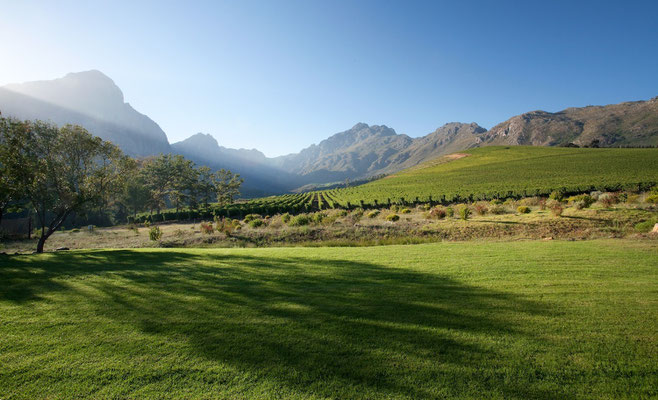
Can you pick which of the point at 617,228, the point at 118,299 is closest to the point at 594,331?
the point at 118,299

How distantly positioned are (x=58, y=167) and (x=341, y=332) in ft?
69.6

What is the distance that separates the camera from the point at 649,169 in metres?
48.2

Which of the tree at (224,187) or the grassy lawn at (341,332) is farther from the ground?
the tree at (224,187)

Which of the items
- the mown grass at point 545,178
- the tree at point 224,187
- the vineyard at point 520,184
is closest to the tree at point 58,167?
the vineyard at point 520,184

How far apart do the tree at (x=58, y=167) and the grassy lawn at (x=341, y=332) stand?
11745mm

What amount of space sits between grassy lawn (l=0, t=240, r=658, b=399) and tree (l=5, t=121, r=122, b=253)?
1175cm

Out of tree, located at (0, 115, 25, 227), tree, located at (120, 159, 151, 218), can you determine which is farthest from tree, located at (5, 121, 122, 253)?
tree, located at (120, 159, 151, 218)

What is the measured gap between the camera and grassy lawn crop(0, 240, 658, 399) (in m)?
2.83

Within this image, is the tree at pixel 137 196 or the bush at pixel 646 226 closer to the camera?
the bush at pixel 646 226

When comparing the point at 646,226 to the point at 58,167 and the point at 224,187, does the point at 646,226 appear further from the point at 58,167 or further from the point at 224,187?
the point at 224,187

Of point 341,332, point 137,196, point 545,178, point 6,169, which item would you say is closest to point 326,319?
point 341,332

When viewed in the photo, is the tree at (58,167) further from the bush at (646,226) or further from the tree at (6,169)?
the bush at (646,226)

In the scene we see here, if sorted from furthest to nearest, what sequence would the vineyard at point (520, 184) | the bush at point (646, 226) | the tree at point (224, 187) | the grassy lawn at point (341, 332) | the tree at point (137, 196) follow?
the tree at point (224, 187) < the tree at point (137, 196) < the vineyard at point (520, 184) < the bush at point (646, 226) < the grassy lawn at point (341, 332)

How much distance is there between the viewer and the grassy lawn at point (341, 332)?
283cm
